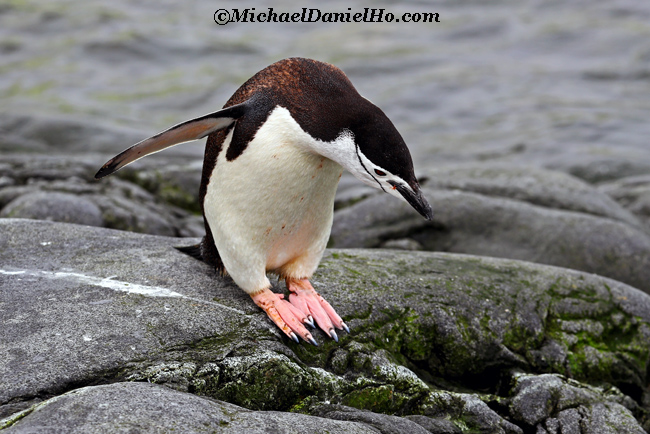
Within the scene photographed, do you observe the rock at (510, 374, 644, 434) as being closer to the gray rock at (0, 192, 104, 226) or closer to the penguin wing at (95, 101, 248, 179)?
the penguin wing at (95, 101, 248, 179)

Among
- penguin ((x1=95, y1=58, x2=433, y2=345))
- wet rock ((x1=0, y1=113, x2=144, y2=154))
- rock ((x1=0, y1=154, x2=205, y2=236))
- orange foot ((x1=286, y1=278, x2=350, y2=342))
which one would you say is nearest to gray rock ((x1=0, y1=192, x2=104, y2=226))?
rock ((x1=0, y1=154, x2=205, y2=236))

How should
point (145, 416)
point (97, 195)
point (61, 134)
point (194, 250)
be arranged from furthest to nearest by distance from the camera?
point (61, 134)
point (97, 195)
point (194, 250)
point (145, 416)

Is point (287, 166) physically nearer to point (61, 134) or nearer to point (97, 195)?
point (97, 195)

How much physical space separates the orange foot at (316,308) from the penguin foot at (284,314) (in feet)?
0.16

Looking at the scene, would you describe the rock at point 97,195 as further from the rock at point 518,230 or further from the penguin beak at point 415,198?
the penguin beak at point 415,198

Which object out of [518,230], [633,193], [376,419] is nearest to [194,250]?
[376,419]

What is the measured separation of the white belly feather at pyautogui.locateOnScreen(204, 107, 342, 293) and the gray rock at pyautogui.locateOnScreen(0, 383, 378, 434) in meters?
0.96

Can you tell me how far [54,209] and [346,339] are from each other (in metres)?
3.79

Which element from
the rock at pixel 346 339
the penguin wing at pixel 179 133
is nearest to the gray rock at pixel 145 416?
the rock at pixel 346 339

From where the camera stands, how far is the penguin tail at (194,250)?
4.15 metres

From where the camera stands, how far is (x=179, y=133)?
3.43 metres

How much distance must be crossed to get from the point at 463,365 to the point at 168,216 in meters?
4.41

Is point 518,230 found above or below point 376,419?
above

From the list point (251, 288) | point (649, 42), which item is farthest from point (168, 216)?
point (649, 42)
